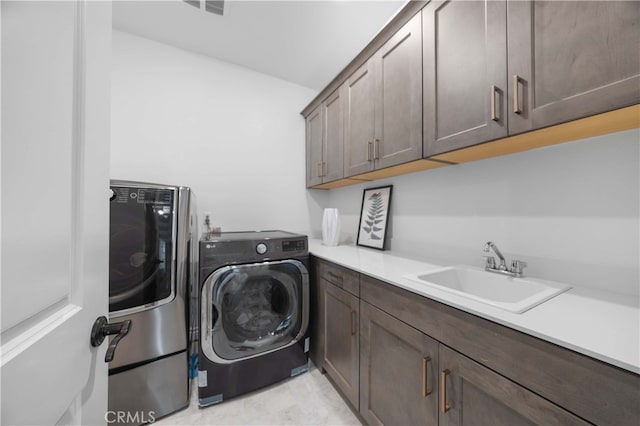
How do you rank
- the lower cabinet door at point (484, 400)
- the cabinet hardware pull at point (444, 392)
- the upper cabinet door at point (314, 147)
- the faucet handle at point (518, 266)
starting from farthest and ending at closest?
the upper cabinet door at point (314, 147), the faucet handle at point (518, 266), the cabinet hardware pull at point (444, 392), the lower cabinet door at point (484, 400)

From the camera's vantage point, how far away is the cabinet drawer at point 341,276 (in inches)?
52.8

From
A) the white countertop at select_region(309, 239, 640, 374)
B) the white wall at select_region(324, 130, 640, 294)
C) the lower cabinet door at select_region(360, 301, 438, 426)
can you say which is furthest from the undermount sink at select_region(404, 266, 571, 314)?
the lower cabinet door at select_region(360, 301, 438, 426)

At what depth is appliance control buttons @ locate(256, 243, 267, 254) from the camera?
1.59 meters

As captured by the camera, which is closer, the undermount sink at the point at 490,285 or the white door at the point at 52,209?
the white door at the point at 52,209

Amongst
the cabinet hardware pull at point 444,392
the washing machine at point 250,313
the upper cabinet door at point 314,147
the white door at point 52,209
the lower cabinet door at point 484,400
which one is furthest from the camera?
the upper cabinet door at point 314,147

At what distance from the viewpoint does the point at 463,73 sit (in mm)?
1086

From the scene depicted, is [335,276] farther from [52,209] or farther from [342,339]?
[52,209]

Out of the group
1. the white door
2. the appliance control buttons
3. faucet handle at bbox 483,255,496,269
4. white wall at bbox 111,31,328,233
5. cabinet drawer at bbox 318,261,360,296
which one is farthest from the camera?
white wall at bbox 111,31,328,233

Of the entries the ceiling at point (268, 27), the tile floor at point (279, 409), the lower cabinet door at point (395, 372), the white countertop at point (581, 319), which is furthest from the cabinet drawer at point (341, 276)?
the ceiling at point (268, 27)

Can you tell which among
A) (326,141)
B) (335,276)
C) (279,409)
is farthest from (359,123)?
(279,409)

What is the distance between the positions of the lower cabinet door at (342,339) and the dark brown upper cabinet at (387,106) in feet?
3.02

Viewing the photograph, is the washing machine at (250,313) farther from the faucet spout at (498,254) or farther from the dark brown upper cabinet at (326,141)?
the faucet spout at (498,254)

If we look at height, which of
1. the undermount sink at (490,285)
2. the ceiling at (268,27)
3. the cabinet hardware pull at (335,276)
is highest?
the ceiling at (268,27)

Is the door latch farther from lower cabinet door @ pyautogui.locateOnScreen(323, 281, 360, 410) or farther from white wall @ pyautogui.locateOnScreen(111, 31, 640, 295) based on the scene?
white wall @ pyautogui.locateOnScreen(111, 31, 640, 295)
